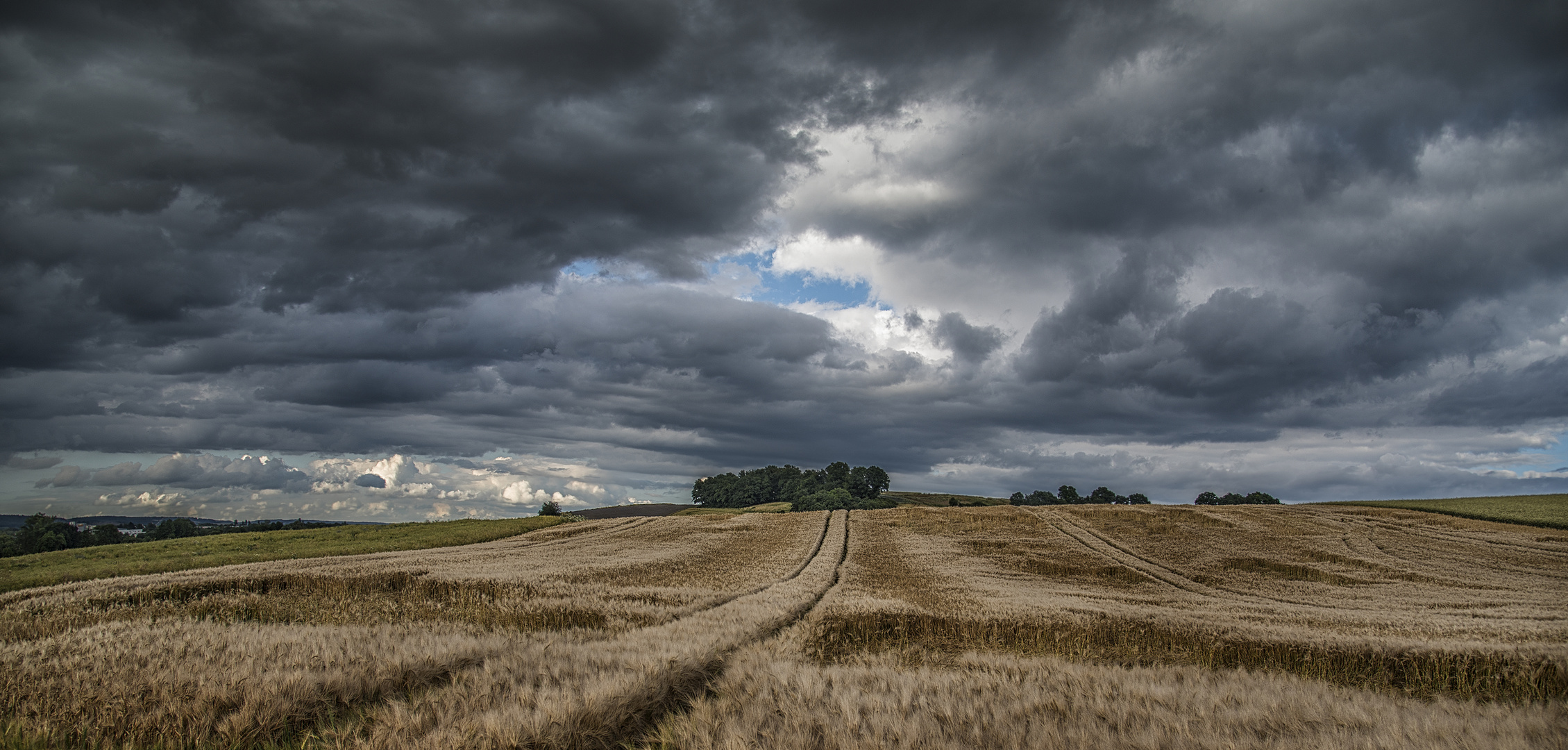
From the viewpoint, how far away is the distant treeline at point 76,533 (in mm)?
68562

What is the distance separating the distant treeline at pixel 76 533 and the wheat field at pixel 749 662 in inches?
2525

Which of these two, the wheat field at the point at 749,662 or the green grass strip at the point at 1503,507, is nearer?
the wheat field at the point at 749,662

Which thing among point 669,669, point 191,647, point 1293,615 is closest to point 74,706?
point 191,647

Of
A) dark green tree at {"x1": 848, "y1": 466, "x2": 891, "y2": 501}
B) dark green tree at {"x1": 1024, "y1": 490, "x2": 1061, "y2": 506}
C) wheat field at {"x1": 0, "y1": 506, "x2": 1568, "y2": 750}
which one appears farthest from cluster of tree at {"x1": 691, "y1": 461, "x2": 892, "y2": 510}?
wheat field at {"x1": 0, "y1": 506, "x2": 1568, "y2": 750}

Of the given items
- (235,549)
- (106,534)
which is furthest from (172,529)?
(235,549)

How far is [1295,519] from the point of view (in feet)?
182

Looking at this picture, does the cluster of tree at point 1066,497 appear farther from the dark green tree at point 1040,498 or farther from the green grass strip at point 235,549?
the green grass strip at point 235,549

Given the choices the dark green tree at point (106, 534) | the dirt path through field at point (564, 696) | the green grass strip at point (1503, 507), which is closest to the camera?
the dirt path through field at point (564, 696)

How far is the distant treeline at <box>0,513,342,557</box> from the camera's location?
6856 cm

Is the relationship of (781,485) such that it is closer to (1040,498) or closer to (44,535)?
(1040,498)

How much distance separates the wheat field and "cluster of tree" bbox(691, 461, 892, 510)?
116920 mm

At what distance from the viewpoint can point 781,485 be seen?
170375 millimetres

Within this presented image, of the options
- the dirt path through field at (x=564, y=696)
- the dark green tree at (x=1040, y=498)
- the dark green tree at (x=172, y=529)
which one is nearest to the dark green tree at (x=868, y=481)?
the dark green tree at (x=1040, y=498)

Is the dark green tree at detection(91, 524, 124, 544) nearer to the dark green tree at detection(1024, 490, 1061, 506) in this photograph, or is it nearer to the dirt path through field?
the dirt path through field
